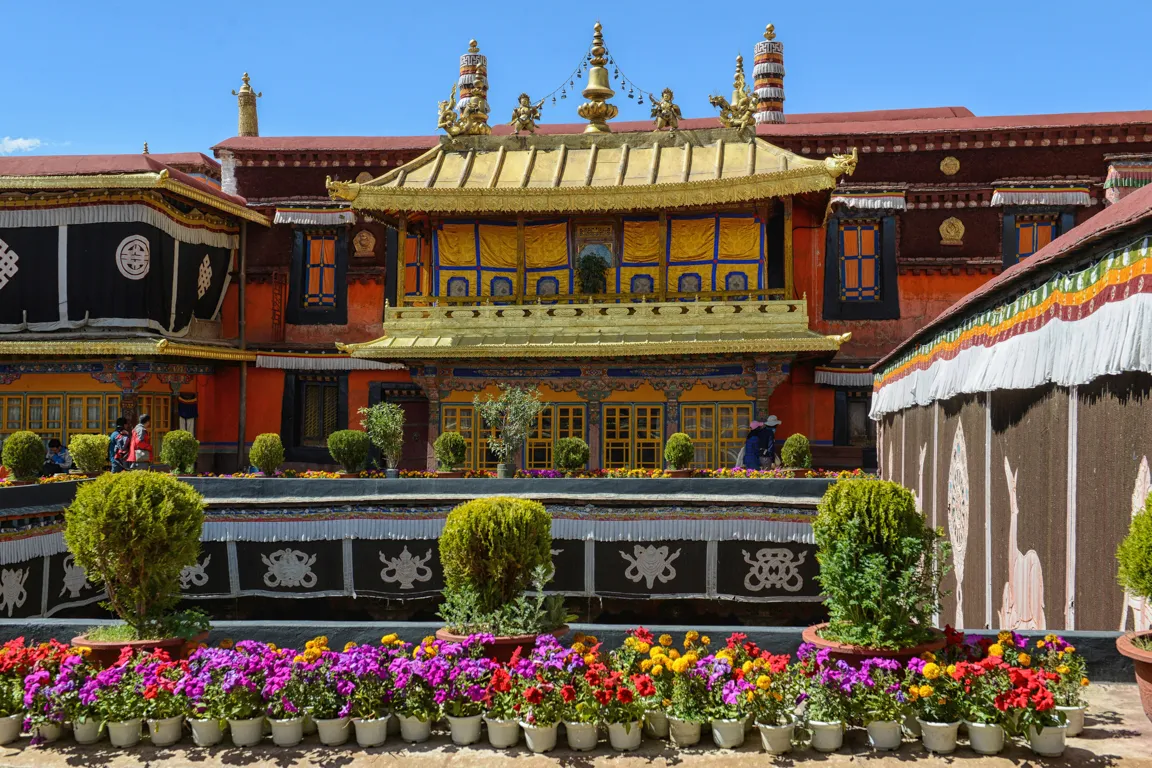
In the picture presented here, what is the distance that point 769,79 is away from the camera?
1339 inches

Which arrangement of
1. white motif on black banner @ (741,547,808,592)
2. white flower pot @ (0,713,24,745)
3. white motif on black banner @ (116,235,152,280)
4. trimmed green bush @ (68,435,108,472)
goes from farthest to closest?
white motif on black banner @ (116,235,152,280) → trimmed green bush @ (68,435,108,472) → white motif on black banner @ (741,547,808,592) → white flower pot @ (0,713,24,745)

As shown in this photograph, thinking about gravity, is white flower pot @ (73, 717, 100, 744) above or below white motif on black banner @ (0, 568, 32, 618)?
above

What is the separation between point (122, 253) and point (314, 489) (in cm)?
1074

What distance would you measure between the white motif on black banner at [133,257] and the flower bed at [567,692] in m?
18.6

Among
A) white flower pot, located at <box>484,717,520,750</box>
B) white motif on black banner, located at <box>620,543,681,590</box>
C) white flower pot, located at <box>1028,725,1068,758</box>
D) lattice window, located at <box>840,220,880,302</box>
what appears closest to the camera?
white flower pot, located at <box>1028,725,1068,758</box>

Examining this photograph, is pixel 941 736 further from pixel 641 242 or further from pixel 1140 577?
pixel 641 242

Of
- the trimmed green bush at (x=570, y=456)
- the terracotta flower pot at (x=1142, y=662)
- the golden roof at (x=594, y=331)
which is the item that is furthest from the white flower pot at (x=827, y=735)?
the golden roof at (x=594, y=331)

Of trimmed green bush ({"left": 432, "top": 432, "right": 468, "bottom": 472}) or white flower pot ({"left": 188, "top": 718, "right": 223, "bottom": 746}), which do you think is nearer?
white flower pot ({"left": 188, "top": 718, "right": 223, "bottom": 746})

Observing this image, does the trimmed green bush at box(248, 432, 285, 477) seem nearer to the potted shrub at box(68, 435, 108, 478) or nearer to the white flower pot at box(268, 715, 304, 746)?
the potted shrub at box(68, 435, 108, 478)

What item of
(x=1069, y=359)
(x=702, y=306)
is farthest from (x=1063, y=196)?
(x=1069, y=359)

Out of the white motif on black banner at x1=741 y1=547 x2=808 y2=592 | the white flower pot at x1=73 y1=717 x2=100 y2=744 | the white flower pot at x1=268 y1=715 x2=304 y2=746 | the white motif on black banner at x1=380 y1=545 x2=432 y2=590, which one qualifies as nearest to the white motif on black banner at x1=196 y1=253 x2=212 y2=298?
the white motif on black banner at x1=380 y1=545 x2=432 y2=590

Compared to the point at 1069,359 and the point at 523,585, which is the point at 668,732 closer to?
the point at 523,585

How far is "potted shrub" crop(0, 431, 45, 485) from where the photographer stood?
16.5 metres

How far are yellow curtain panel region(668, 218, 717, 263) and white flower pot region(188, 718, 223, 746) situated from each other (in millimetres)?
17741
